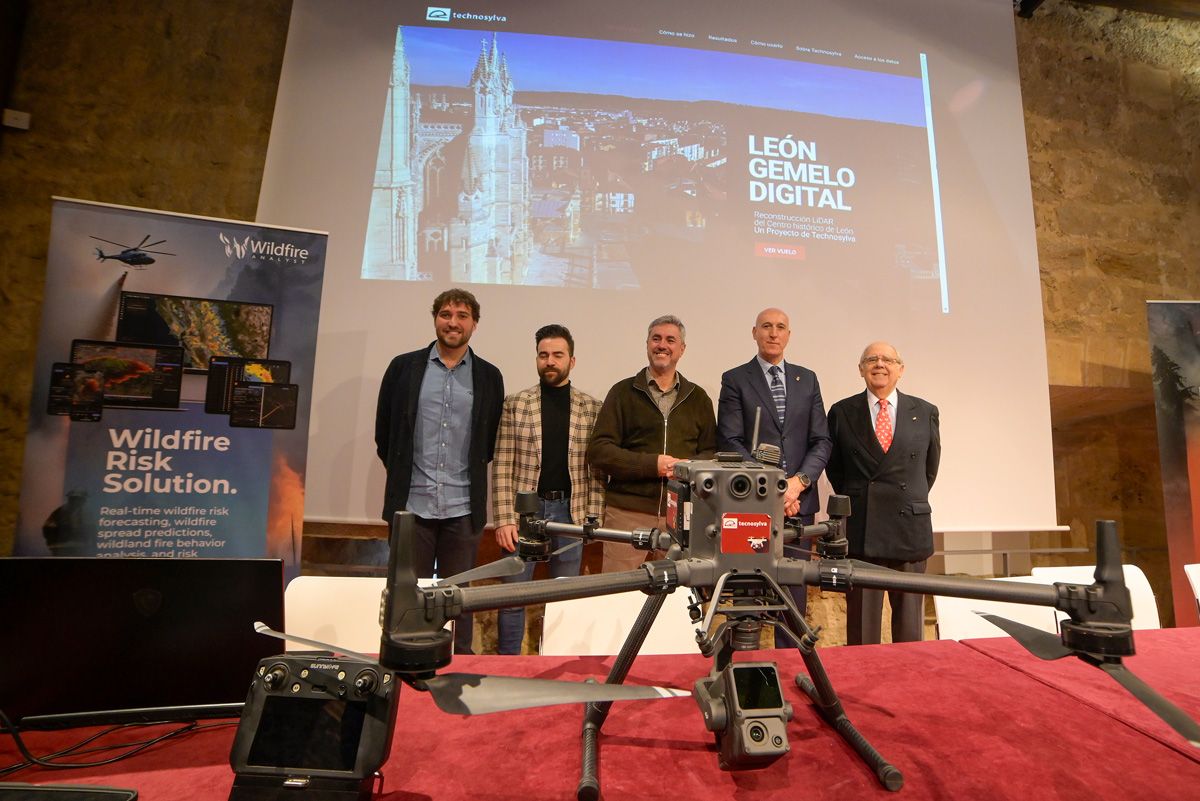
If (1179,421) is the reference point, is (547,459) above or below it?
below

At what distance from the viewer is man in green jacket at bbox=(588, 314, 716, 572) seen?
3.05 metres

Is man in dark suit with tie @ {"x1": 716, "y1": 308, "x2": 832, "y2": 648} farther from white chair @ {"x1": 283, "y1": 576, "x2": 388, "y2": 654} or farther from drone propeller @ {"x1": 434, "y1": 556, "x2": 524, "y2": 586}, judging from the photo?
drone propeller @ {"x1": 434, "y1": 556, "x2": 524, "y2": 586}

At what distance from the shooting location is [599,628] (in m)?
1.95

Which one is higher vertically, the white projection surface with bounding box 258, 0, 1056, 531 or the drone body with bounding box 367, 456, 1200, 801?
the white projection surface with bounding box 258, 0, 1056, 531

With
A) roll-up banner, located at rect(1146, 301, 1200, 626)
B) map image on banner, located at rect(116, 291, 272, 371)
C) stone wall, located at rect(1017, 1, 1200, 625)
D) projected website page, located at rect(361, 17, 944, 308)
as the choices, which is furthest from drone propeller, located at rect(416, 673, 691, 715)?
stone wall, located at rect(1017, 1, 1200, 625)

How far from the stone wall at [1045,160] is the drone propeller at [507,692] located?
4.42 m

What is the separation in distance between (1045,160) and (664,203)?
3744 millimetres

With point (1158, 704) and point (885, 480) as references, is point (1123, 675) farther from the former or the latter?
point (885, 480)

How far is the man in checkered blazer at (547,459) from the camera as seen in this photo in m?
3.16

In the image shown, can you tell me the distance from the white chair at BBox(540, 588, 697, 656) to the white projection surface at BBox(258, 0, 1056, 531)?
6.39 feet

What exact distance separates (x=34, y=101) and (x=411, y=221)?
3003mm

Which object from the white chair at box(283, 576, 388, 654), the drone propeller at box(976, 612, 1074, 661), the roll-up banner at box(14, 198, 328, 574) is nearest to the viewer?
the drone propeller at box(976, 612, 1074, 661)

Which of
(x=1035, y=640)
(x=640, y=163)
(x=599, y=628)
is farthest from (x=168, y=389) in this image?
(x=1035, y=640)

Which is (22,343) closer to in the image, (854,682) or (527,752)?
(527,752)
